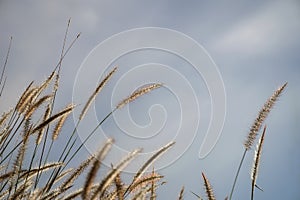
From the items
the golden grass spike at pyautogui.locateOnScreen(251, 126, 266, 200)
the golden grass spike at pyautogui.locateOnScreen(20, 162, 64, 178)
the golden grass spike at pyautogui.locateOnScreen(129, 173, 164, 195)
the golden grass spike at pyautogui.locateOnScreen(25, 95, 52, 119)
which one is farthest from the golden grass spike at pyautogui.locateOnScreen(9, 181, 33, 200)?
the golden grass spike at pyautogui.locateOnScreen(251, 126, 266, 200)

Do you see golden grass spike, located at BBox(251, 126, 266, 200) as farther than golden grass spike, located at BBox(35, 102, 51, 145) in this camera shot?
No

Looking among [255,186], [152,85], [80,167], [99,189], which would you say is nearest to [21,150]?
[80,167]

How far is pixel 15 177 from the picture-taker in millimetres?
2883

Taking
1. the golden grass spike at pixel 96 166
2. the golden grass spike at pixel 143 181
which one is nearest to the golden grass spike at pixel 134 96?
the golden grass spike at pixel 143 181

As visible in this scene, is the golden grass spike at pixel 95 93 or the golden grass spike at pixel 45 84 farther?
the golden grass spike at pixel 45 84

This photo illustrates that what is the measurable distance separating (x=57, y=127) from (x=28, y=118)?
344 millimetres

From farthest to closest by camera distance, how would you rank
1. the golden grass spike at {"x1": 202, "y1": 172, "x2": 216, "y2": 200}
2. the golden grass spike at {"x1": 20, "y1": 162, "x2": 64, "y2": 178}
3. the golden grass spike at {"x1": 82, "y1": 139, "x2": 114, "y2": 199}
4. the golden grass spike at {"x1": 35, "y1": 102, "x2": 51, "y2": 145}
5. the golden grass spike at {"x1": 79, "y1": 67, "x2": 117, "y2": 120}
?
1. the golden grass spike at {"x1": 35, "y1": 102, "x2": 51, "y2": 145}
2. the golden grass spike at {"x1": 20, "y1": 162, "x2": 64, "y2": 178}
3. the golden grass spike at {"x1": 79, "y1": 67, "x2": 117, "y2": 120}
4. the golden grass spike at {"x1": 202, "y1": 172, "x2": 216, "y2": 200}
5. the golden grass spike at {"x1": 82, "y1": 139, "x2": 114, "y2": 199}

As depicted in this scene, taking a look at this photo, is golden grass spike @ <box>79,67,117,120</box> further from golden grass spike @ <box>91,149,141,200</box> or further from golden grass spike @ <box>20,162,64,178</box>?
golden grass spike @ <box>91,149,141,200</box>

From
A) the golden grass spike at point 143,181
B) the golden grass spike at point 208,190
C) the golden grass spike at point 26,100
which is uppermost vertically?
the golden grass spike at point 26,100

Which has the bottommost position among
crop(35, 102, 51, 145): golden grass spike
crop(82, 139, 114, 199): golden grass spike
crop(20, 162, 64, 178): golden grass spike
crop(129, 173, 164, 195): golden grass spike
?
crop(82, 139, 114, 199): golden grass spike

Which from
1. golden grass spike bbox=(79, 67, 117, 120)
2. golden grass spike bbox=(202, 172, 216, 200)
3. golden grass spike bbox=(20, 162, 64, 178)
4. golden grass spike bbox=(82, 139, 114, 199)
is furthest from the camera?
golden grass spike bbox=(20, 162, 64, 178)

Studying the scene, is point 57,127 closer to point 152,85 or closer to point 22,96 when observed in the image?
point 22,96

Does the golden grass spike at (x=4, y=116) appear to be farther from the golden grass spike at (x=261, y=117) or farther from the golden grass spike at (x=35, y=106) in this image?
the golden grass spike at (x=261, y=117)

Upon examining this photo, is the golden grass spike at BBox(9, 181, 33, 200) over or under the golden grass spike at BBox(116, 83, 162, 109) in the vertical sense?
under
